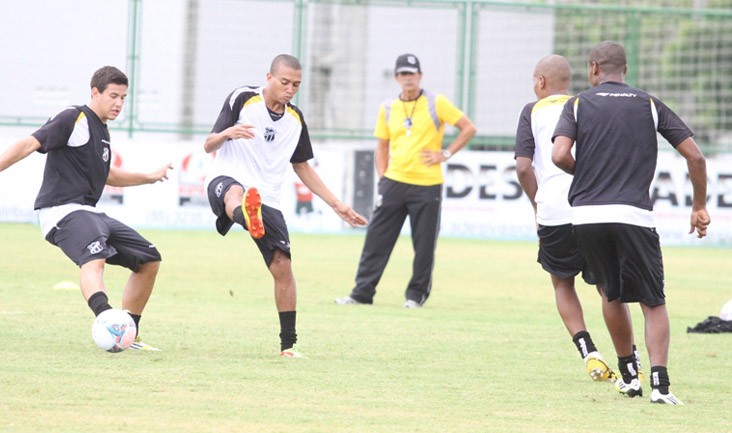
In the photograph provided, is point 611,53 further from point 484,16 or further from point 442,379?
point 484,16

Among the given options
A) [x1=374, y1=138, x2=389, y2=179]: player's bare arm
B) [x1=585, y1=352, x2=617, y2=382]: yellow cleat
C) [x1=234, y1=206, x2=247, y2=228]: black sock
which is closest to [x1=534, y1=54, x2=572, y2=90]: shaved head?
[x1=585, y1=352, x2=617, y2=382]: yellow cleat

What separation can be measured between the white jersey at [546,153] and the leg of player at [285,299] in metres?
1.68

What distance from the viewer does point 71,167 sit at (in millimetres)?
7051

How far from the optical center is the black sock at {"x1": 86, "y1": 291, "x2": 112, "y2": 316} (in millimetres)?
6629

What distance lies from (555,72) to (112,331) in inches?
127

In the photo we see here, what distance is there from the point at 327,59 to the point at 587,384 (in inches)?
730

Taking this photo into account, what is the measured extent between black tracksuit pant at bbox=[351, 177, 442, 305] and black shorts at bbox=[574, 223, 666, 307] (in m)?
4.93

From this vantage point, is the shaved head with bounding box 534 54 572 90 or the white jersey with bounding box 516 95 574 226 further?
the shaved head with bounding box 534 54 572 90

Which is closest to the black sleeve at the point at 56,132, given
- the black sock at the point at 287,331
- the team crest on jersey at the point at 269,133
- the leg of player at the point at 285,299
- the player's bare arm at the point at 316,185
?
the team crest on jersey at the point at 269,133

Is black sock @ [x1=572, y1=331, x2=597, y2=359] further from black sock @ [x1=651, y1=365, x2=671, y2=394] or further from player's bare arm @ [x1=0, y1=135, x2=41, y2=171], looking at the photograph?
player's bare arm @ [x1=0, y1=135, x2=41, y2=171]

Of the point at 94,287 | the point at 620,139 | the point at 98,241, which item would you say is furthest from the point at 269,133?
the point at 620,139

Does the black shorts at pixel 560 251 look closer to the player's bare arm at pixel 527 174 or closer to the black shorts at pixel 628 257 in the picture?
the player's bare arm at pixel 527 174

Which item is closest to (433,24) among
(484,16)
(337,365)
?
(484,16)

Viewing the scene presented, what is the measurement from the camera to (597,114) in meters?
5.96
